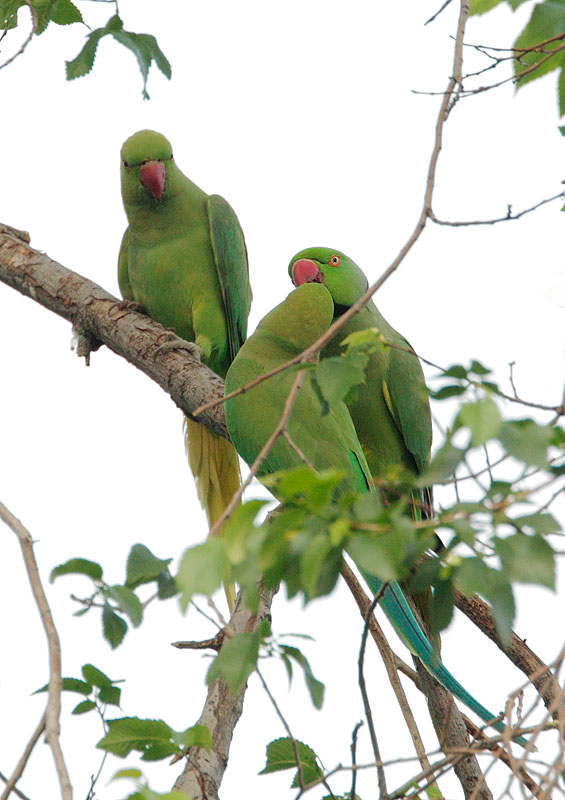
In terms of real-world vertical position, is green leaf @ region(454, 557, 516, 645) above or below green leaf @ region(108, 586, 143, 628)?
below

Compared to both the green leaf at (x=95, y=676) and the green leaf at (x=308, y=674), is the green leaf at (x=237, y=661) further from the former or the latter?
the green leaf at (x=95, y=676)

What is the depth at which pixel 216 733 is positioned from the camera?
192 centimetres

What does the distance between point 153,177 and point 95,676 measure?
254 cm

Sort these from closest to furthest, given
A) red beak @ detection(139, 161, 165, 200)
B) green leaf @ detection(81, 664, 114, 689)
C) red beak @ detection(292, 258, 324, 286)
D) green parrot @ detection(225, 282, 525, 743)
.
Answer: green leaf @ detection(81, 664, 114, 689) → green parrot @ detection(225, 282, 525, 743) → red beak @ detection(292, 258, 324, 286) → red beak @ detection(139, 161, 165, 200)

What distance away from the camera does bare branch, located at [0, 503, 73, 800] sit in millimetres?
1031

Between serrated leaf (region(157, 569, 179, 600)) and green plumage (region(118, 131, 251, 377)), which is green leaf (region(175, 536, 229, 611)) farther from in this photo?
green plumage (region(118, 131, 251, 377))

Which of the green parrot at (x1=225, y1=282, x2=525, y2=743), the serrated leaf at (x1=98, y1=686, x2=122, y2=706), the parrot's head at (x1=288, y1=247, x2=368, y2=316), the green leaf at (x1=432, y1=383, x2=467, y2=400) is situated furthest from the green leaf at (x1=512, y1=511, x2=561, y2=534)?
the parrot's head at (x1=288, y1=247, x2=368, y2=316)

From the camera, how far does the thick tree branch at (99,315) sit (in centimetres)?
293

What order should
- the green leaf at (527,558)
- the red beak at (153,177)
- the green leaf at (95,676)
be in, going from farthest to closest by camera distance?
the red beak at (153,177) → the green leaf at (95,676) → the green leaf at (527,558)

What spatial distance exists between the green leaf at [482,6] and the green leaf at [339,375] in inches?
42.5

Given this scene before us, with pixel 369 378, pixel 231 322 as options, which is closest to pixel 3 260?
pixel 231 322

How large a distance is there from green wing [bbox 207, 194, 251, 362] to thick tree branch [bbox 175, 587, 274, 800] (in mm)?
1610

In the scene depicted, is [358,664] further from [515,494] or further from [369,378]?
[369,378]

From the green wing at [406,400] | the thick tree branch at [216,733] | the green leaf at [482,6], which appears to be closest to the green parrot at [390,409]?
the green wing at [406,400]
